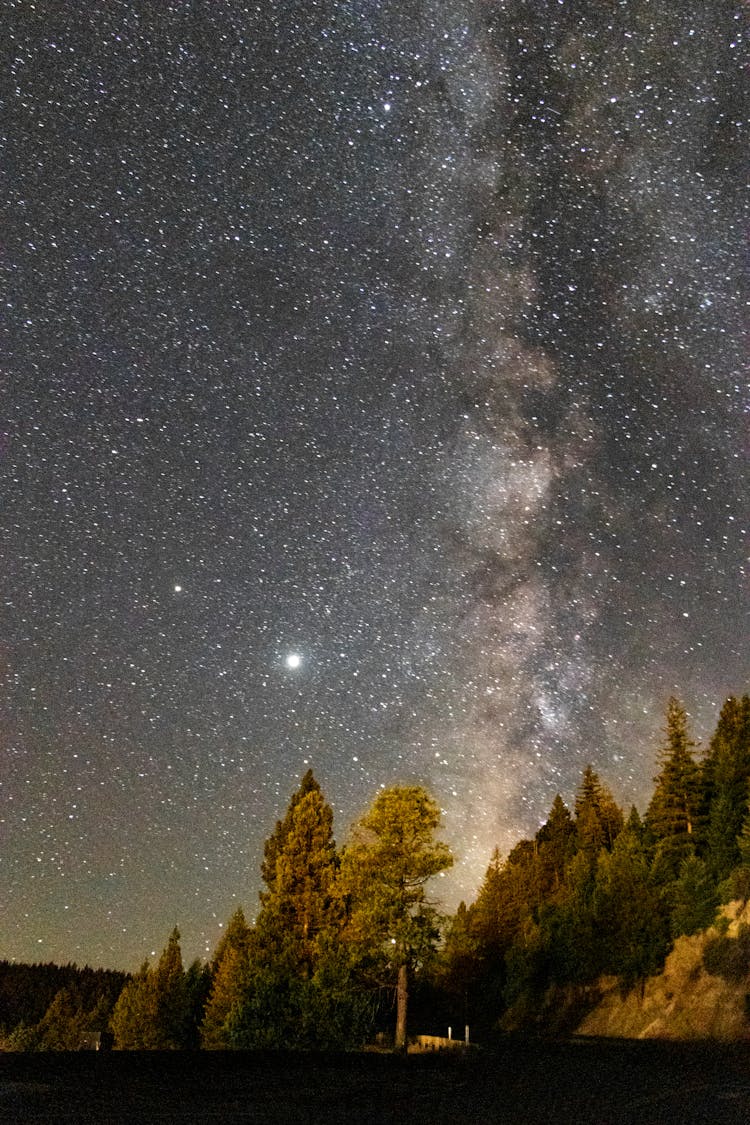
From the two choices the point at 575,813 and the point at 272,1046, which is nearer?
the point at 272,1046

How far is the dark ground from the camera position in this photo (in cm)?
1049

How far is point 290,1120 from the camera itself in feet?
33.1

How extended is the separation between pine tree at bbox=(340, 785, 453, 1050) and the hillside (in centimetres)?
2040

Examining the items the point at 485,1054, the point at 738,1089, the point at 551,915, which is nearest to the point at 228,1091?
the point at 738,1089

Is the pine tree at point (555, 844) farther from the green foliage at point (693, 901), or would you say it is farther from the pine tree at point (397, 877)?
the pine tree at point (397, 877)

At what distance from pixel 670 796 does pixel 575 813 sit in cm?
3487

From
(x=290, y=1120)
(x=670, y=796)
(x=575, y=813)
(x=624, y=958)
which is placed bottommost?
(x=290, y=1120)

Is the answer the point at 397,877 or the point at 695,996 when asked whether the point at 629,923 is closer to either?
the point at 695,996

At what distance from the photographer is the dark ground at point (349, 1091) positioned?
10492 mm

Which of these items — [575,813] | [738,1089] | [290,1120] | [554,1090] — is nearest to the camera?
[290,1120]

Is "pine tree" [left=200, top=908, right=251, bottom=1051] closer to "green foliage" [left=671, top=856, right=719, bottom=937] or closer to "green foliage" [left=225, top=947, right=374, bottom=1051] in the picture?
"green foliage" [left=225, top=947, right=374, bottom=1051]

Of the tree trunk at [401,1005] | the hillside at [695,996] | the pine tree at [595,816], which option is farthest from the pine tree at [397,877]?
the pine tree at [595,816]

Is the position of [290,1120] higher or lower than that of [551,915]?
lower

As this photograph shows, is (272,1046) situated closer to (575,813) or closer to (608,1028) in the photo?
(608,1028)
